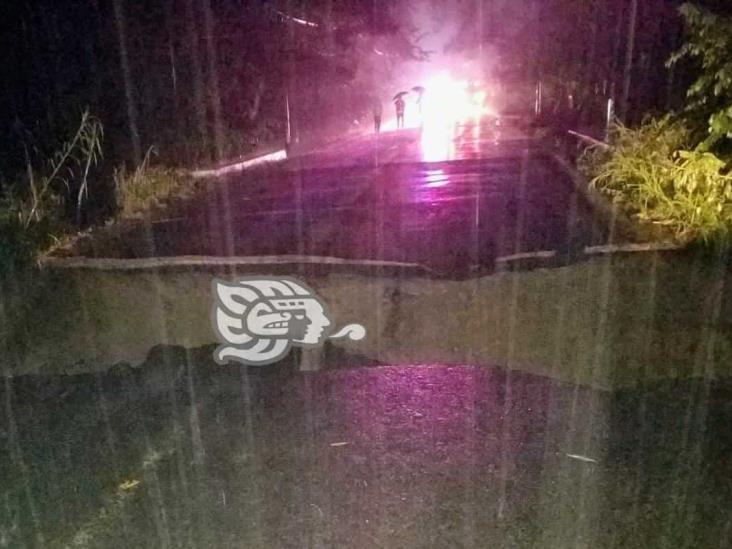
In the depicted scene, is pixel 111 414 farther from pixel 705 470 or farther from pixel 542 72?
pixel 542 72

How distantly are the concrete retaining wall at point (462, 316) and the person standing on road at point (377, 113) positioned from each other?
30.0 metres

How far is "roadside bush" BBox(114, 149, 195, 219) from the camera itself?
428 inches

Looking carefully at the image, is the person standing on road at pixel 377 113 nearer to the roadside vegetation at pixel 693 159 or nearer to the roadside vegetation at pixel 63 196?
the roadside vegetation at pixel 63 196

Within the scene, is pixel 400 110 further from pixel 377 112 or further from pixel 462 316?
pixel 462 316

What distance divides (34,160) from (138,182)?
2.31 meters

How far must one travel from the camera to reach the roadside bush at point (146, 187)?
10.9 metres

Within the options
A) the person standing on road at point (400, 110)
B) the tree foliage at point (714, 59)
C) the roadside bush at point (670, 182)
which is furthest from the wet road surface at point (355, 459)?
the person standing on road at point (400, 110)

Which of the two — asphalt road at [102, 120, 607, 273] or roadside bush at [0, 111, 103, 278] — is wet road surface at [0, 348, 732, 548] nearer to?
roadside bush at [0, 111, 103, 278]

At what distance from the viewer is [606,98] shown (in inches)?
582

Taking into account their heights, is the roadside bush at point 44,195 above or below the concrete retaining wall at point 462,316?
above
